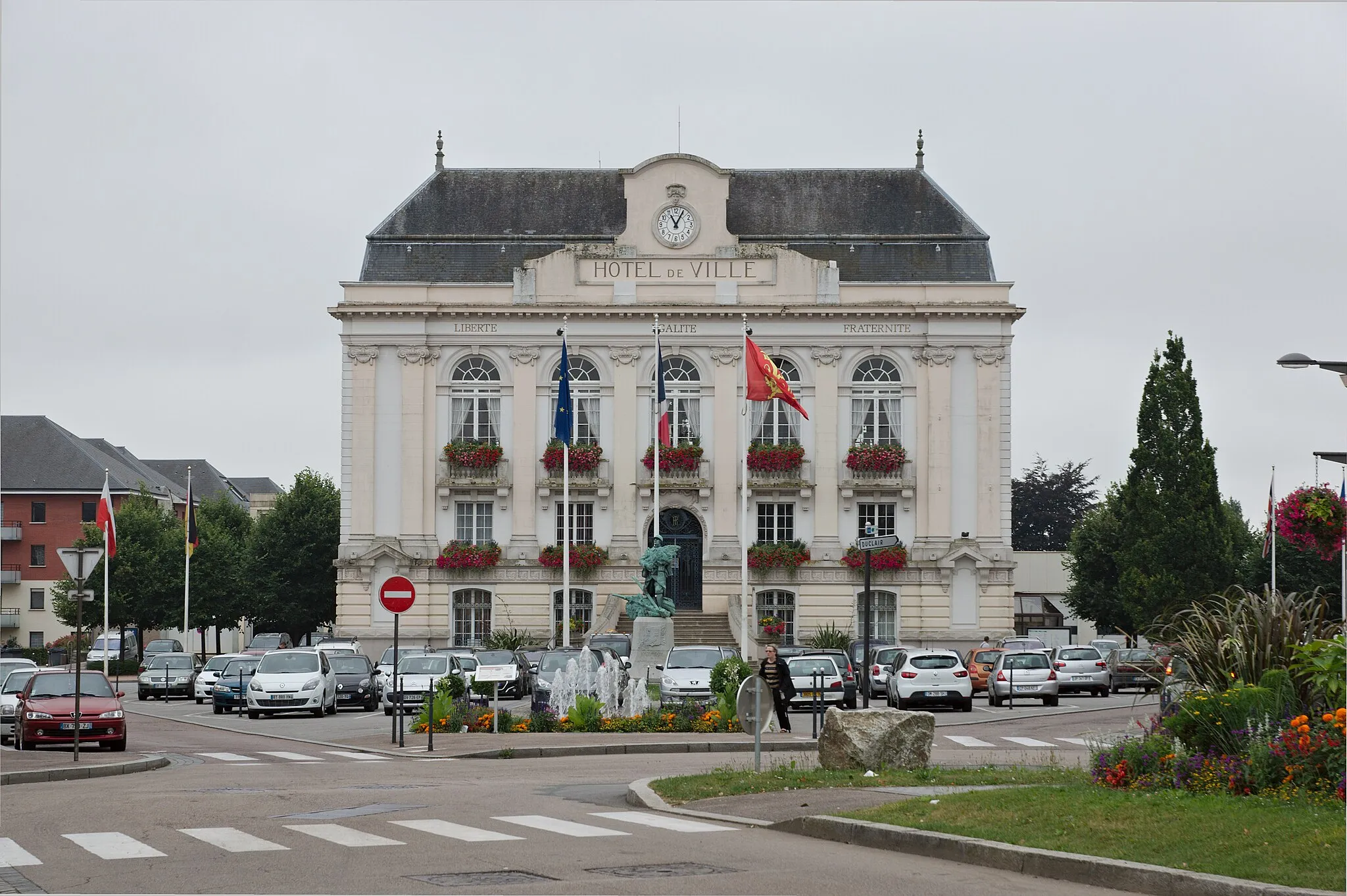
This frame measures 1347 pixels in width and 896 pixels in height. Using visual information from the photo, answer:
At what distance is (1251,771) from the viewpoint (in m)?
14.6

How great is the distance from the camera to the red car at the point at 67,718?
27781 millimetres

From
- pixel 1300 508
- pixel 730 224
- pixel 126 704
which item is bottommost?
pixel 126 704

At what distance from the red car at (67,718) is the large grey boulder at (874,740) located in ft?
41.9

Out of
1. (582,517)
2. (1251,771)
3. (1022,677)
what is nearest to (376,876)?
(1251,771)

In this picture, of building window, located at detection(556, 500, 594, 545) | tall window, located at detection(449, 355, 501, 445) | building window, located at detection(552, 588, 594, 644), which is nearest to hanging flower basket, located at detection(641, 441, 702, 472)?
building window, located at detection(556, 500, 594, 545)

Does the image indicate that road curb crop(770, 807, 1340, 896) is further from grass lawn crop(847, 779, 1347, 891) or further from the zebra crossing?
the zebra crossing

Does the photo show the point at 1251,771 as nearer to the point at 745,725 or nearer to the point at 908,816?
the point at 908,816

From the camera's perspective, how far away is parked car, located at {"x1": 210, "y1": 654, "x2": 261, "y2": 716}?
42.1 metres

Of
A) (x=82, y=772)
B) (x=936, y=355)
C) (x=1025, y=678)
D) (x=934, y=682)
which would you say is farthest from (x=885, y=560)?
(x=82, y=772)

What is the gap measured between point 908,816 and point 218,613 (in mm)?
68402

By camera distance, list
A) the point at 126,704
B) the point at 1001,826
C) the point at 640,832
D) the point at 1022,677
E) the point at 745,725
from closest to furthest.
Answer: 1. the point at 1001,826
2. the point at 640,832
3. the point at 745,725
4. the point at 1022,677
5. the point at 126,704

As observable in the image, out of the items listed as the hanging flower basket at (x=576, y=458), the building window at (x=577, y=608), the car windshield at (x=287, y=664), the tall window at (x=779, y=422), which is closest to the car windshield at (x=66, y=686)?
the car windshield at (x=287, y=664)

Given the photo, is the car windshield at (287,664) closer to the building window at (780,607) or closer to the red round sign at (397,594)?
the red round sign at (397,594)

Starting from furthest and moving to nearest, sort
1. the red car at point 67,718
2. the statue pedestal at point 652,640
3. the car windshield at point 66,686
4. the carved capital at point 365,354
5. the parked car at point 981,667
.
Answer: the carved capital at point 365,354
the parked car at point 981,667
the statue pedestal at point 652,640
the car windshield at point 66,686
the red car at point 67,718
